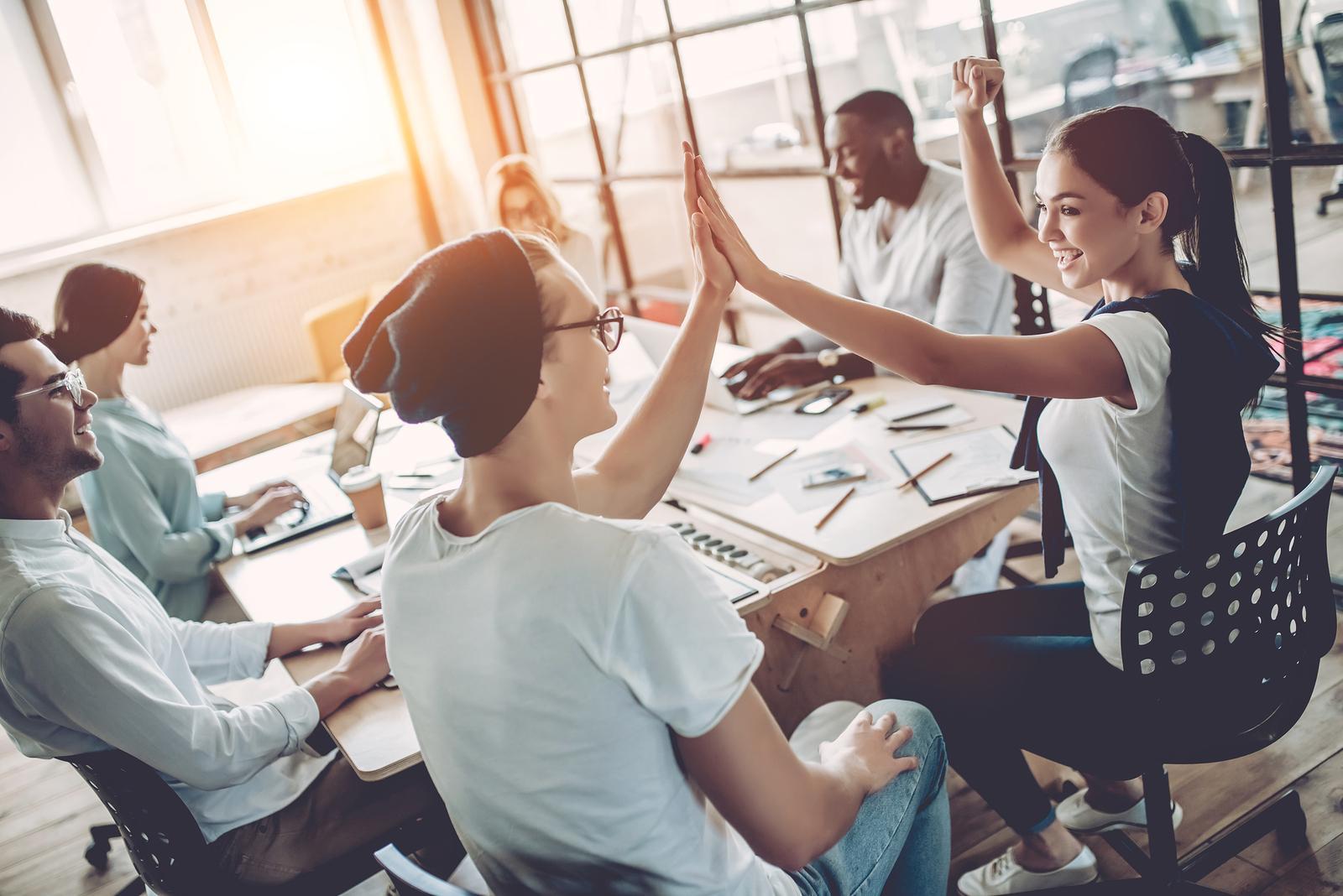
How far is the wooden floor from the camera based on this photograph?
72.0 inches

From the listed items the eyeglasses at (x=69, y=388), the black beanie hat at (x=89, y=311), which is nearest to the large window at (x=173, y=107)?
the black beanie hat at (x=89, y=311)

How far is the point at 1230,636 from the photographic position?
4.78ft

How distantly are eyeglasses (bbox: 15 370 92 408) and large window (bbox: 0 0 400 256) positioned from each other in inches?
153

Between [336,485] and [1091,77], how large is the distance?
483 cm

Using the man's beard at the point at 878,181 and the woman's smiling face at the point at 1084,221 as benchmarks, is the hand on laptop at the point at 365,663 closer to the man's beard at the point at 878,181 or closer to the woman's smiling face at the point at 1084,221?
the woman's smiling face at the point at 1084,221

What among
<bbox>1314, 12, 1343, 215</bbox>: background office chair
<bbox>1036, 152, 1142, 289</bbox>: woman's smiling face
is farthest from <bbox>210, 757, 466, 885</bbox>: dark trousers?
<bbox>1314, 12, 1343, 215</bbox>: background office chair

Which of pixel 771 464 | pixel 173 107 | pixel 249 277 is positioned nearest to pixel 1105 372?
pixel 771 464

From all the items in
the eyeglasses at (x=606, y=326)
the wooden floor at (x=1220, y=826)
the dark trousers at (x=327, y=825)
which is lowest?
the wooden floor at (x=1220, y=826)

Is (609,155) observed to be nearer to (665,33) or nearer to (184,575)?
(665,33)

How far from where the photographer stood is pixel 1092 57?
5.65 metres

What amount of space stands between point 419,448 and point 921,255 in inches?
54.7

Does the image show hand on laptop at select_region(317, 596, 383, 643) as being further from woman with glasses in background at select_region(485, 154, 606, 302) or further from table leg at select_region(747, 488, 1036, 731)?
woman with glasses in background at select_region(485, 154, 606, 302)

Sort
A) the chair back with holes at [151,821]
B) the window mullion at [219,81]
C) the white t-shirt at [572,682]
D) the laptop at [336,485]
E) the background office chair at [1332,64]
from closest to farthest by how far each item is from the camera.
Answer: the white t-shirt at [572,682] < the chair back with holes at [151,821] < the laptop at [336,485] < the background office chair at [1332,64] < the window mullion at [219,81]

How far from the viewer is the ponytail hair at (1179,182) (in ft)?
4.68
